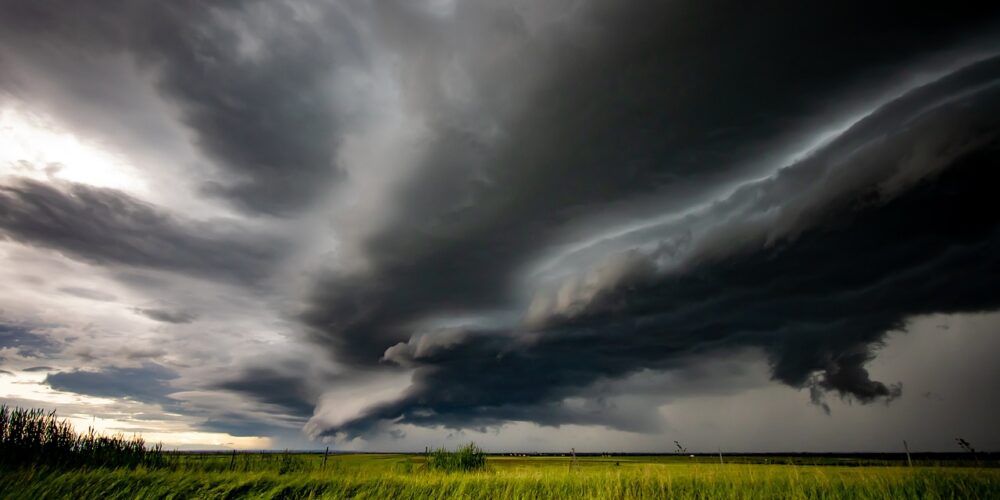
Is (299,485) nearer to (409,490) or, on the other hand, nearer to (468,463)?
(409,490)

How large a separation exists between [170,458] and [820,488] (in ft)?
121

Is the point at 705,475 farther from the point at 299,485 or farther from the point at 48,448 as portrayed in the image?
the point at 48,448

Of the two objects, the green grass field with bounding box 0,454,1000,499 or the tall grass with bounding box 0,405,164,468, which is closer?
the green grass field with bounding box 0,454,1000,499

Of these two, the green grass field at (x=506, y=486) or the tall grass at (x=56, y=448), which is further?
the tall grass at (x=56, y=448)

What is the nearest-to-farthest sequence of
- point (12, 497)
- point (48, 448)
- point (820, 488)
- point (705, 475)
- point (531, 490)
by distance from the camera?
point (12, 497)
point (820, 488)
point (531, 490)
point (705, 475)
point (48, 448)

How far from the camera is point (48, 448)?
29406 mm

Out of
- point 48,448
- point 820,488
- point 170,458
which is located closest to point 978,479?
point 820,488

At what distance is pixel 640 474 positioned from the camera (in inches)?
790

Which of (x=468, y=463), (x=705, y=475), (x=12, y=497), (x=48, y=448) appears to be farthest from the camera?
(x=468, y=463)

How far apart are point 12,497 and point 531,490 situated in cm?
1600

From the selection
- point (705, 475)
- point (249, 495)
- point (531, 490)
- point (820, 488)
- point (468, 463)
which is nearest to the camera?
point (249, 495)

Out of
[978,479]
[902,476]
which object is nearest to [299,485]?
[902,476]

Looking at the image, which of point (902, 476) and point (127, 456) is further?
point (127, 456)

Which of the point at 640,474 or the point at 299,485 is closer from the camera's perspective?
the point at 299,485
